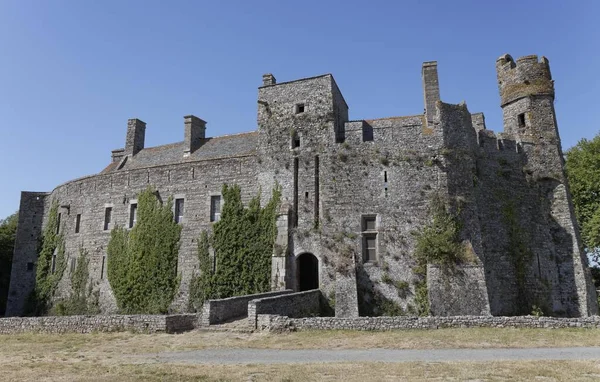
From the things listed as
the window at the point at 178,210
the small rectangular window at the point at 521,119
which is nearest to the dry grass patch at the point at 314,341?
the window at the point at 178,210

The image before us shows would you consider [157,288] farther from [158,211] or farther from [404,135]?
[404,135]

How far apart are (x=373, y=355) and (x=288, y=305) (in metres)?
7.28

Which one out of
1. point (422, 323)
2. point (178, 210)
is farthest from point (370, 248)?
point (178, 210)

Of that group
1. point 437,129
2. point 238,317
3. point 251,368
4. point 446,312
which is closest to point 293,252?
point 238,317

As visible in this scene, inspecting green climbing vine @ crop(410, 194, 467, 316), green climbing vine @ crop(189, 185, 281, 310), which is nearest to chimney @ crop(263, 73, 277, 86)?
green climbing vine @ crop(189, 185, 281, 310)

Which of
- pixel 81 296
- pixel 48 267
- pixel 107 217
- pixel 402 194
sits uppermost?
pixel 107 217

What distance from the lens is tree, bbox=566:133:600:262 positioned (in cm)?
3006

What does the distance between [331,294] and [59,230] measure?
22.2 m

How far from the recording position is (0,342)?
17.4 metres

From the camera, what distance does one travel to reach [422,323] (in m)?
16.2

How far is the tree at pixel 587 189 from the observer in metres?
30.1

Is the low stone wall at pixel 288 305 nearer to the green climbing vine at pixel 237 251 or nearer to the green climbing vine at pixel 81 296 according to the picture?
the green climbing vine at pixel 237 251

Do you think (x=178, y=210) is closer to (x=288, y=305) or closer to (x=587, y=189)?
(x=288, y=305)

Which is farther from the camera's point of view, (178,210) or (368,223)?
(178,210)
